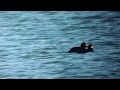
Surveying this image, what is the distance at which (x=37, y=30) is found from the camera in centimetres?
246

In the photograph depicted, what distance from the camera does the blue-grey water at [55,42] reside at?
2307 millimetres

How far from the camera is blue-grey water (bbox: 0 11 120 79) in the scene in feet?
7.57

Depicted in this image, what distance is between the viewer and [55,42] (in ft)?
8.07
